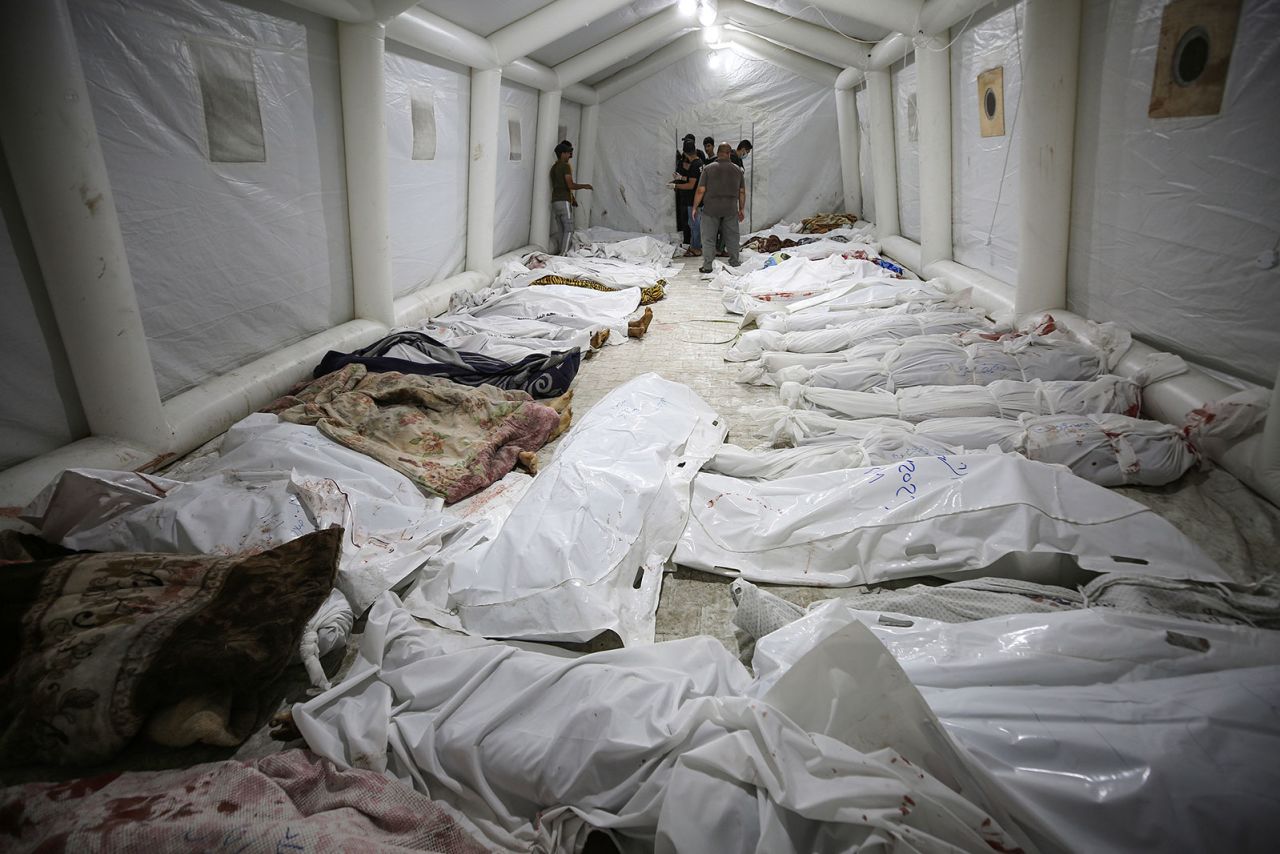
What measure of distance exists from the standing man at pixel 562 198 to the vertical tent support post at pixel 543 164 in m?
0.08

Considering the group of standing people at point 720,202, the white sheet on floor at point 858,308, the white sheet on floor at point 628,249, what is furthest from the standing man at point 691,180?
the white sheet on floor at point 858,308

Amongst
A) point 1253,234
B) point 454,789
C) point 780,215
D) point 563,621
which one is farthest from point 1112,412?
point 780,215

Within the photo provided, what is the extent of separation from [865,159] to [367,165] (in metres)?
6.85

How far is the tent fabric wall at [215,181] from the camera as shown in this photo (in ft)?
8.95

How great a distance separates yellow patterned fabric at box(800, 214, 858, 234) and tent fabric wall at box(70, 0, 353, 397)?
21.6 feet

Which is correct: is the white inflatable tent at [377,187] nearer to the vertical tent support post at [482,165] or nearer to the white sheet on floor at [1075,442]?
the vertical tent support post at [482,165]

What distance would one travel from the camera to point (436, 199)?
5617mm

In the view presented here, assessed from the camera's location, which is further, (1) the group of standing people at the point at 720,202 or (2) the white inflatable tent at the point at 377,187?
(1) the group of standing people at the point at 720,202

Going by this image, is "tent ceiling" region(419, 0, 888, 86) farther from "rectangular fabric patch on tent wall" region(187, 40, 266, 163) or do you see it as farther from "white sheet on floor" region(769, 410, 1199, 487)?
"white sheet on floor" region(769, 410, 1199, 487)

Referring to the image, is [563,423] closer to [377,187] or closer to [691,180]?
[377,187]

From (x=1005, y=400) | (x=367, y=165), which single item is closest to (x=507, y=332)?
(x=367, y=165)

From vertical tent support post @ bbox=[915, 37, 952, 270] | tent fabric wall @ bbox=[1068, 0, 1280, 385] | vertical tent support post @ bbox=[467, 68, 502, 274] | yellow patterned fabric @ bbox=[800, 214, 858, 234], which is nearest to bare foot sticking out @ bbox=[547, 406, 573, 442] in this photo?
tent fabric wall @ bbox=[1068, 0, 1280, 385]

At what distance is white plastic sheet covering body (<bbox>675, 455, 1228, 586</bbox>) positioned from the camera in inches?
76.1

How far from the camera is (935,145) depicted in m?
5.62
